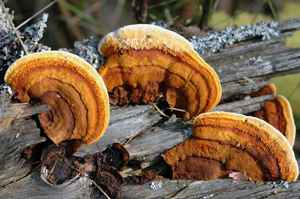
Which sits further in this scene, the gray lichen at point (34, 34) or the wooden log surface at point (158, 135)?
the gray lichen at point (34, 34)

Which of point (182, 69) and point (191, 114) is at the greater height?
point (182, 69)

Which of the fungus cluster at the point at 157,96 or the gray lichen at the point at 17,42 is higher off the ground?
the gray lichen at the point at 17,42

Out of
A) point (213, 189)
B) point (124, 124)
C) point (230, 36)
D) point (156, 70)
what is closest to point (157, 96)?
point (156, 70)

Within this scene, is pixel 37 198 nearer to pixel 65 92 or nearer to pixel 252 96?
pixel 65 92

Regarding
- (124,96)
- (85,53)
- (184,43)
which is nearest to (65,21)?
(85,53)

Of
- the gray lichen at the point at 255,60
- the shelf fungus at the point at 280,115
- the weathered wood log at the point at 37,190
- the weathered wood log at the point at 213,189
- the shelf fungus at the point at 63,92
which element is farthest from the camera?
the gray lichen at the point at 255,60

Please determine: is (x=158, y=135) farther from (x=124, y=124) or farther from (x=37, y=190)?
(x=37, y=190)

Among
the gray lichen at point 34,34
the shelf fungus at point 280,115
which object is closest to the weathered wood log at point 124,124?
the gray lichen at point 34,34

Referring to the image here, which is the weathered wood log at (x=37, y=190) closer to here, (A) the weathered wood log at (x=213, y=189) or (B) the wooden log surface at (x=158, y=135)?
(B) the wooden log surface at (x=158, y=135)
